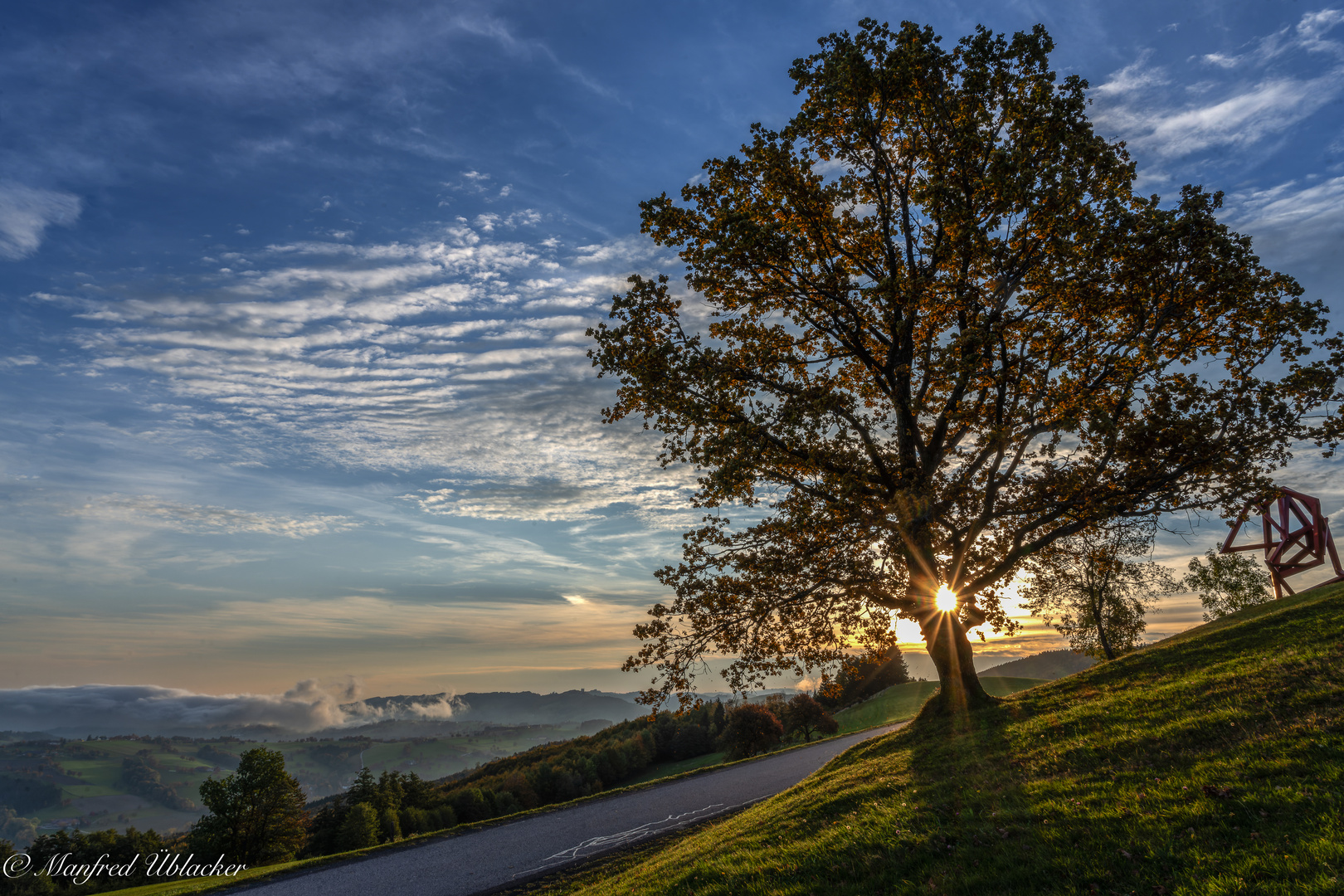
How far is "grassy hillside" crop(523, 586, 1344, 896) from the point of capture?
6.99 m

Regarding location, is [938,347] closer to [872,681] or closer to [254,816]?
[254,816]

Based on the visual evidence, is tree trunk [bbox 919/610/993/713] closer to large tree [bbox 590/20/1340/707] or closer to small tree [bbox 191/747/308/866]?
large tree [bbox 590/20/1340/707]

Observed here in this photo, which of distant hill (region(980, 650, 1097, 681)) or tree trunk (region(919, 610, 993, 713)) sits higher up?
tree trunk (region(919, 610, 993, 713))

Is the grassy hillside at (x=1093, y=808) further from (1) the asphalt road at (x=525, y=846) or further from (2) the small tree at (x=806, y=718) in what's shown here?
(2) the small tree at (x=806, y=718)

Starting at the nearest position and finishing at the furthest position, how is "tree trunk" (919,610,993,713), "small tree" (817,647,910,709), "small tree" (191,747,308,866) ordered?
1. "tree trunk" (919,610,993,713)
2. "small tree" (191,747,308,866)
3. "small tree" (817,647,910,709)

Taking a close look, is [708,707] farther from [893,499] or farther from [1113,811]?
[1113,811]

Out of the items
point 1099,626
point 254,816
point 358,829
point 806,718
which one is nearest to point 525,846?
point 358,829

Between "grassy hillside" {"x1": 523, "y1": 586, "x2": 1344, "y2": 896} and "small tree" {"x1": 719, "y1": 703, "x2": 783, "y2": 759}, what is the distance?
36404 mm

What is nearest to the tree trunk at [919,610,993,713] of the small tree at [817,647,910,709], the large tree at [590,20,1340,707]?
the large tree at [590,20,1340,707]

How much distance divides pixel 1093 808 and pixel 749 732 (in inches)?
1838

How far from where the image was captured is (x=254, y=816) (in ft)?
148

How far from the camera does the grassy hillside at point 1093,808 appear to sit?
22.9ft

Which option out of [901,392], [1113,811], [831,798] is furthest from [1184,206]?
[831,798]

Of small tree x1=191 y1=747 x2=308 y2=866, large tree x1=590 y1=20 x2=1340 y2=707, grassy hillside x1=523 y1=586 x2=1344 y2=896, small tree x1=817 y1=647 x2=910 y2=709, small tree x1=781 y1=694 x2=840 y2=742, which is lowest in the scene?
small tree x1=817 y1=647 x2=910 y2=709
